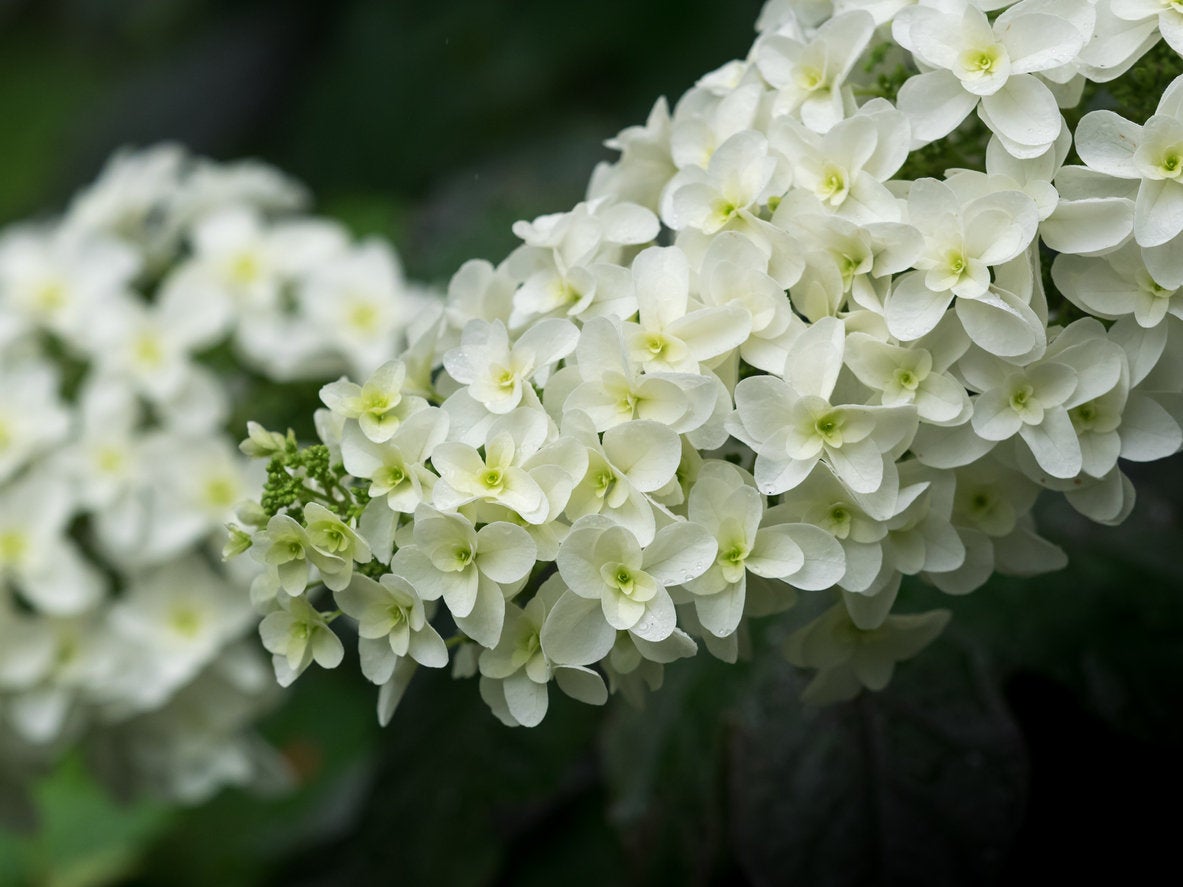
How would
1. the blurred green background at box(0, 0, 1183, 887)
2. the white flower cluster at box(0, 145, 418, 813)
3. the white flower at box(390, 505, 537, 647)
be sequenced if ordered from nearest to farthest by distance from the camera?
the white flower at box(390, 505, 537, 647) → the blurred green background at box(0, 0, 1183, 887) → the white flower cluster at box(0, 145, 418, 813)

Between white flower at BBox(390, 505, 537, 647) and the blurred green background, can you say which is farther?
the blurred green background

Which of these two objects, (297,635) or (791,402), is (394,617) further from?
(791,402)

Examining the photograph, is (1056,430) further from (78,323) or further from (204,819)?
(204,819)

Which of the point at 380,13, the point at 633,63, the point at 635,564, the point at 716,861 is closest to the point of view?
the point at 635,564

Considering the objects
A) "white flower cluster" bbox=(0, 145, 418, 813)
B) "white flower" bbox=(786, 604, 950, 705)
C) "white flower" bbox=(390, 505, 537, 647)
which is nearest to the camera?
"white flower" bbox=(390, 505, 537, 647)

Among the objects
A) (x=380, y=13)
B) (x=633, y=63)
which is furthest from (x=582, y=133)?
(x=380, y=13)

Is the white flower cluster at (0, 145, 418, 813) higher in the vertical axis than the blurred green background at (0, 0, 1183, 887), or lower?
higher

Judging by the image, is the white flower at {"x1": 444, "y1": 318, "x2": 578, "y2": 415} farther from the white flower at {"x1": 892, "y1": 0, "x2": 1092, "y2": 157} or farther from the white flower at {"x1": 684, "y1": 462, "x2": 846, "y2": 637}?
the white flower at {"x1": 892, "y1": 0, "x2": 1092, "y2": 157}

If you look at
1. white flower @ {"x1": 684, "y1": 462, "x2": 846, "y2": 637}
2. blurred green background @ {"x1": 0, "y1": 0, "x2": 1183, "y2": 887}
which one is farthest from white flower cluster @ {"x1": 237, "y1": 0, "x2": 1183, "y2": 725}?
blurred green background @ {"x1": 0, "y1": 0, "x2": 1183, "y2": 887}
